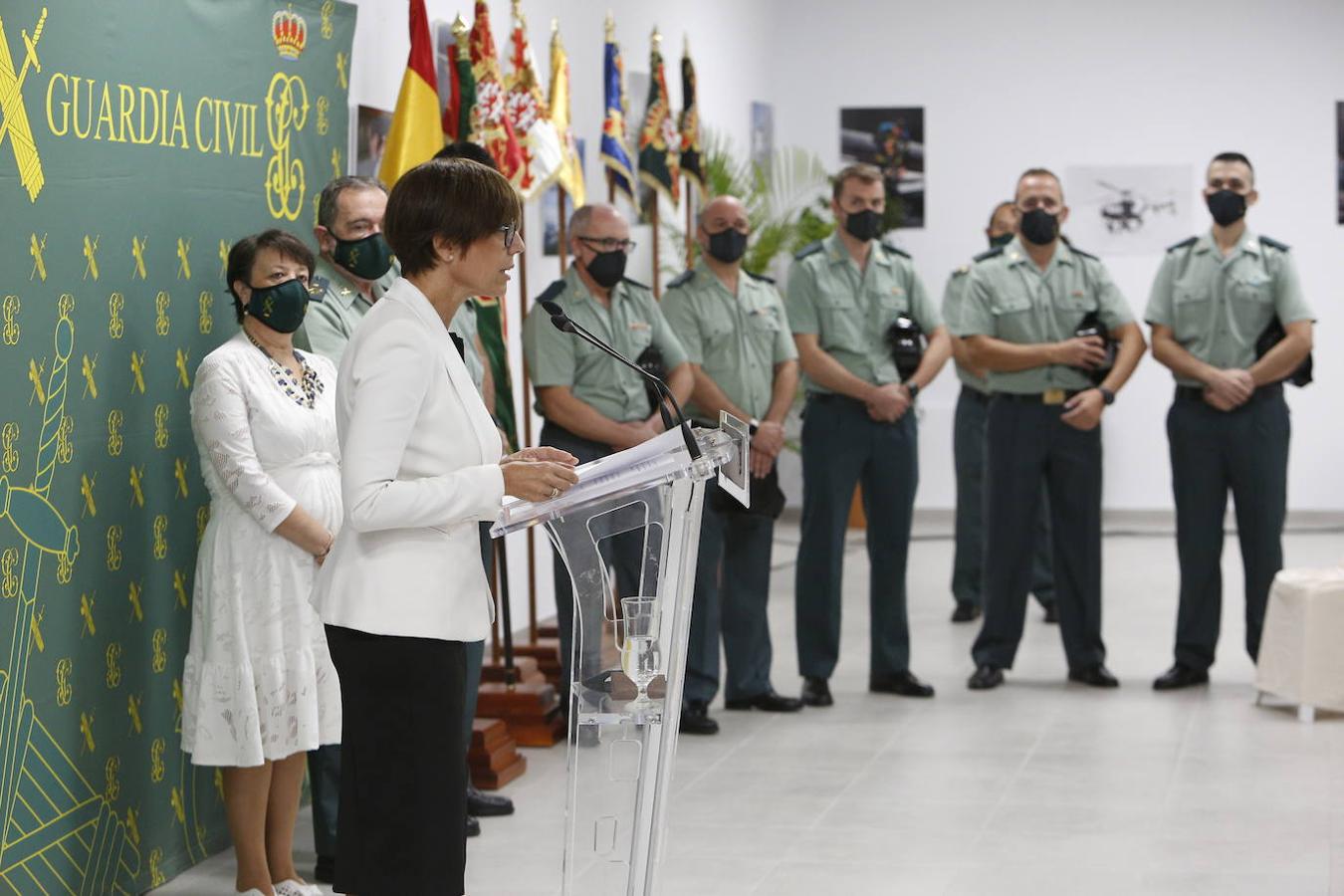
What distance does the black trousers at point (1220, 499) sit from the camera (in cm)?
627

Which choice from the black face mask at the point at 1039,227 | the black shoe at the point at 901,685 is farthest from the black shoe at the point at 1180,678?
the black face mask at the point at 1039,227

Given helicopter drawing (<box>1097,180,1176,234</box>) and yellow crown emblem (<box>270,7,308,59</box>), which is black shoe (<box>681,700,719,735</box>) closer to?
yellow crown emblem (<box>270,7,308,59</box>)

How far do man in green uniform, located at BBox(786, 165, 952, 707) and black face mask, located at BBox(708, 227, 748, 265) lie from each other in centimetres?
29

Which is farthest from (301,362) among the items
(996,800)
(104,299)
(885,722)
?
(885,722)

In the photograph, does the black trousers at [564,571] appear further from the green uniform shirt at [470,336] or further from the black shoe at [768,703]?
the green uniform shirt at [470,336]

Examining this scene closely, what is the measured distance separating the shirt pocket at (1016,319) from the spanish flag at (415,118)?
2.09 metres

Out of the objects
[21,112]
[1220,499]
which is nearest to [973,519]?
[1220,499]

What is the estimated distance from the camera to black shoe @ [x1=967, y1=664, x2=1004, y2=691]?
21.1 ft

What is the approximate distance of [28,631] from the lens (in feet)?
11.6

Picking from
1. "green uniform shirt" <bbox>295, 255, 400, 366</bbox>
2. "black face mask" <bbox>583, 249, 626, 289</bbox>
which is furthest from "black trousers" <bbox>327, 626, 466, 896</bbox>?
"black face mask" <bbox>583, 249, 626, 289</bbox>

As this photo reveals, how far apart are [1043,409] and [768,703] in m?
1.40

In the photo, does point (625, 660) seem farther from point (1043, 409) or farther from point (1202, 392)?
point (1202, 392)

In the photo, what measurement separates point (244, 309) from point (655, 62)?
4104 mm

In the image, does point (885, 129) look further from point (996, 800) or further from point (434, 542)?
point (434, 542)
